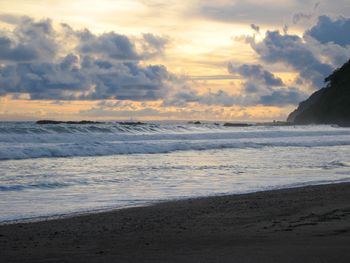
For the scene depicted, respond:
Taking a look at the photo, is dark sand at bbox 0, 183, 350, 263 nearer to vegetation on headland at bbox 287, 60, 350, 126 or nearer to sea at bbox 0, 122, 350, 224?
sea at bbox 0, 122, 350, 224

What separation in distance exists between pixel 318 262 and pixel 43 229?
16.0 ft

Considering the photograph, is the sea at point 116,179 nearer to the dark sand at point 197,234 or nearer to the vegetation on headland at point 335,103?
A: the dark sand at point 197,234

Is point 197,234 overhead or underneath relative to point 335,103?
underneath

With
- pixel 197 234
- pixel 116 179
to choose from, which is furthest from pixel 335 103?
pixel 197 234

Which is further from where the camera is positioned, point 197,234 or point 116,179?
point 116,179

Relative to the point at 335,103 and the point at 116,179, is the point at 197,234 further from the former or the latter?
the point at 335,103

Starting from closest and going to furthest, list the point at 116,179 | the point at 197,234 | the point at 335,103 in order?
the point at 197,234, the point at 116,179, the point at 335,103

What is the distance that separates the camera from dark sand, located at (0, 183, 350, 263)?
21.8ft

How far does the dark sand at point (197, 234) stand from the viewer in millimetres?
6637

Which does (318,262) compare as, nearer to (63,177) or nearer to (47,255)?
(47,255)

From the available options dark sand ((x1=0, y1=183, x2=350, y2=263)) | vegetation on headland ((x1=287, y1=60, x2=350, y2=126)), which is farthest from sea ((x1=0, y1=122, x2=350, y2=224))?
vegetation on headland ((x1=287, y1=60, x2=350, y2=126))

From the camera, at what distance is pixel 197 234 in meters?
8.23

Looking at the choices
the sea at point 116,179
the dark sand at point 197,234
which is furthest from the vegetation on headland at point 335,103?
the dark sand at point 197,234

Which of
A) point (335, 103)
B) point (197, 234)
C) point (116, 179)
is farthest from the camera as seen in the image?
point (335, 103)
